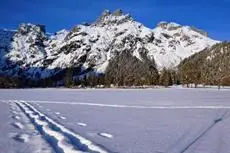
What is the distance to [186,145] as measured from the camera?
1227 cm

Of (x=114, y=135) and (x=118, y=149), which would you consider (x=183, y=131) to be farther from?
(x=118, y=149)

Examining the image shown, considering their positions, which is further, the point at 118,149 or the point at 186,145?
the point at 186,145

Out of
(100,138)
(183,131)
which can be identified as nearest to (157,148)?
(100,138)

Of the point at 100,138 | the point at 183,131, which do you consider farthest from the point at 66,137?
the point at 183,131

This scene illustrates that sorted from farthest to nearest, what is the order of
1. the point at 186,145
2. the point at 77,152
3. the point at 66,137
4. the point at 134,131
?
→ 1. the point at 134,131
2. the point at 66,137
3. the point at 186,145
4. the point at 77,152

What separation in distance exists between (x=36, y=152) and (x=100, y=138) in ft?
11.2

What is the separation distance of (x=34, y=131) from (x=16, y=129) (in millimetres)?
1224

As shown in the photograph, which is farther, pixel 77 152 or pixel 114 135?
pixel 114 135

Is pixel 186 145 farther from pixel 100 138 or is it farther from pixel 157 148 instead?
pixel 100 138

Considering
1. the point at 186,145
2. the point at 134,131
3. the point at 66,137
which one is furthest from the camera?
the point at 134,131

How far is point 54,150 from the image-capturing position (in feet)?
35.0

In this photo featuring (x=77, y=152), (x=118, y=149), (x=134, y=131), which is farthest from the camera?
(x=134, y=131)

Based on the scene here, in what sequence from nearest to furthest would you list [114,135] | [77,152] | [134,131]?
1. [77,152]
2. [114,135]
3. [134,131]

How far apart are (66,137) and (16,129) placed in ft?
12.0
